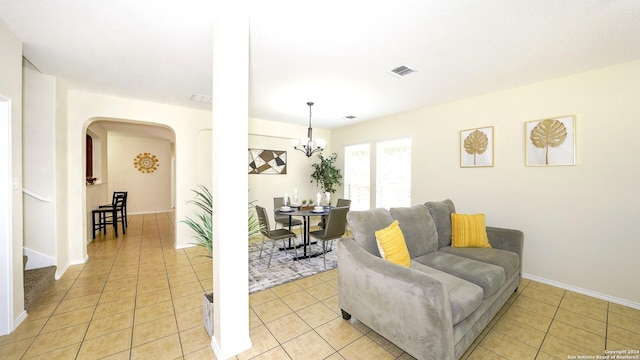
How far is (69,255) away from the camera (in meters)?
3.42

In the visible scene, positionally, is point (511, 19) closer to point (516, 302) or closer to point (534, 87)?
point (534, 87)

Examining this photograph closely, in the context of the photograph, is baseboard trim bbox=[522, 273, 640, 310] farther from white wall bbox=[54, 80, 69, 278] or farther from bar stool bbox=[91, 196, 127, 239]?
bar stool bbox=[91, 196, 127, 239]

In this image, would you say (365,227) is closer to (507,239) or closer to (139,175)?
(507,239)

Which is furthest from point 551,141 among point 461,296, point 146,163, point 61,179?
point 146,163

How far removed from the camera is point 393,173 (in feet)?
16.0

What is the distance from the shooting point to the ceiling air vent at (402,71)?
8.69 ft

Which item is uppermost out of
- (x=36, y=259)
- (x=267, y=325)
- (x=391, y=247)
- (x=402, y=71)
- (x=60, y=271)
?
(x=402, y=71)

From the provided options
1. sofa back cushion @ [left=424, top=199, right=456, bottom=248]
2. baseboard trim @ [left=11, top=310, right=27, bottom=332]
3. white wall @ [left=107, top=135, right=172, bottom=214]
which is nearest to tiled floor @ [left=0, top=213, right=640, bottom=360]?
baseboard trim @ [left=11, top=310, right=27, bottom=332]

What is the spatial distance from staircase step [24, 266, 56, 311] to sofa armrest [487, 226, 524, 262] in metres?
4.97

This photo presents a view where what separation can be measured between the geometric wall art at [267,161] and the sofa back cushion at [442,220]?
356cm

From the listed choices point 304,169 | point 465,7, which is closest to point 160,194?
point 304,169

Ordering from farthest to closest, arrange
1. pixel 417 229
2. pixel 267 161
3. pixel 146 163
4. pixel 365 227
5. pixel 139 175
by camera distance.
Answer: pixel 146 163
pixel 139 175
pixel 267 161
pixel 417 229
pixel 365 227

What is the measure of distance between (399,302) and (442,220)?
5.50ft

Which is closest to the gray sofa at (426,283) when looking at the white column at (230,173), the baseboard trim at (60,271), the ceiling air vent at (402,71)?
the white column at (230,173)
